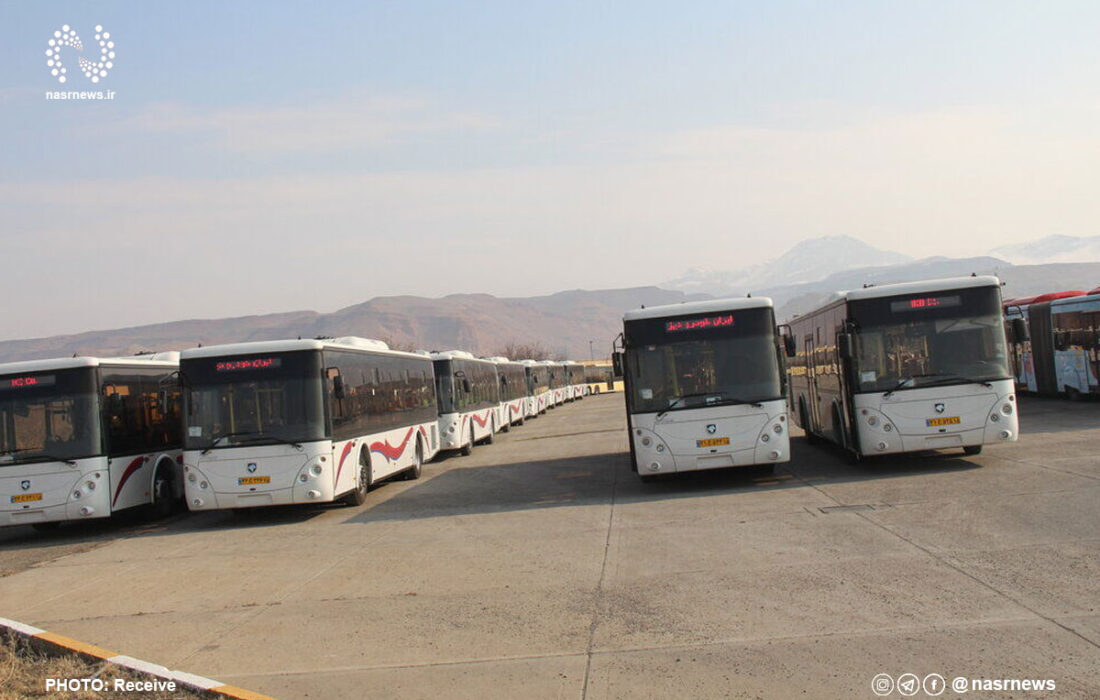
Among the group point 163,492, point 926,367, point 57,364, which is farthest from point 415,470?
point 926,367

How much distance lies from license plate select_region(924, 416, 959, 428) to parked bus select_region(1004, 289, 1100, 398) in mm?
10821

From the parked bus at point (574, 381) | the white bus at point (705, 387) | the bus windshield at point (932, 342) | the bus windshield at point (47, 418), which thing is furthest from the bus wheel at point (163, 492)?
the parked bus at point (574, 381)

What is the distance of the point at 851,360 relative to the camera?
1628cm

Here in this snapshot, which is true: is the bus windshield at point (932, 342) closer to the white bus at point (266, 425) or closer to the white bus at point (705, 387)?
the white bus at point (705, 387)

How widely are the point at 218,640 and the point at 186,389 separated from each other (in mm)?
8560

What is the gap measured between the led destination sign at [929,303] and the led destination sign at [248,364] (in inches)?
391

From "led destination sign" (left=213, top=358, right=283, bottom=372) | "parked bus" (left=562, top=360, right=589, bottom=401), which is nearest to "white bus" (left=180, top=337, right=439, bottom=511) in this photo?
"led destination sign" (left=213, top=358, right=283, bottom=372)

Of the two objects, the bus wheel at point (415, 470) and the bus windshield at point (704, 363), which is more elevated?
the bus windshield at point (704, 363)

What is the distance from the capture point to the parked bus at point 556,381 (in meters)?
68.2

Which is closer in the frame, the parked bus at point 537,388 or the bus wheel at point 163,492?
the bus wheel at point 163,492

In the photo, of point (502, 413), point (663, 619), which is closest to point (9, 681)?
point (663, 619)

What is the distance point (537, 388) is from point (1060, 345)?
31836mm

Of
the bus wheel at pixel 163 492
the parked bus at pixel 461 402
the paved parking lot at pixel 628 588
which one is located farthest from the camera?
the parked bus at pixel 461 402

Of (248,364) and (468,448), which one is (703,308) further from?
(468,448)
